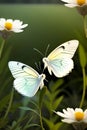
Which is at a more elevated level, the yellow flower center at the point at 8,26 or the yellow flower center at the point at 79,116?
the yellow flower center at the point at 8,26

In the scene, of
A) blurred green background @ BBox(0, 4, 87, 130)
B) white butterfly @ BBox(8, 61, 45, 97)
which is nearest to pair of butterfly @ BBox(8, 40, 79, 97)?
white butterfly @ BBox(8, 61, 45, 97)

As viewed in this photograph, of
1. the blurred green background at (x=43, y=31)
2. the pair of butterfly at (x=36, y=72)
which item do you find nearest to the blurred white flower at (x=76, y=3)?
the pair of butterfly at (x=36, y=72)

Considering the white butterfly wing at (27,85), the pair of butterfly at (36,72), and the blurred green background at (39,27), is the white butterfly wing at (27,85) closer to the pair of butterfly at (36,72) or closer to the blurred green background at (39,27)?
the pair of butterfly at (36,72)

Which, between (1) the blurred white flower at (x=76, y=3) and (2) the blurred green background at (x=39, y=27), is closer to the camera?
(1) the blurred white flower at (x=76, y=3)

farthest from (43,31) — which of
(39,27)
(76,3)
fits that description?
(76,3)

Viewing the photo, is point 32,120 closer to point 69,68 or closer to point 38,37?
point 69,68

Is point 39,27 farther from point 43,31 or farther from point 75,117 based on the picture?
point 75,117

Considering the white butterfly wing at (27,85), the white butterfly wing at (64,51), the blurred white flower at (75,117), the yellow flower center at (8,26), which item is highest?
the yellow flower center at (8,26)

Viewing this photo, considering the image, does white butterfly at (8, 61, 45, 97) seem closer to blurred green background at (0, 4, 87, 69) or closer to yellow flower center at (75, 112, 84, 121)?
yellow flower center at (75, 112, 84, 121)
